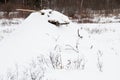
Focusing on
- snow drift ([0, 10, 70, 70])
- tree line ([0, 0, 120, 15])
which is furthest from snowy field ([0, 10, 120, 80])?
tree line ([0, 0, 120, 15])

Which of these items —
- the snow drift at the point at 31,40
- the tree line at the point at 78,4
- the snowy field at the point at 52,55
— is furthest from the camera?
the tree line at the point at 78,4

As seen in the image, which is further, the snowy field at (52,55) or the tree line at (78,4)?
the tree line at (78,4)

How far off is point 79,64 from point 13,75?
1.39 metres

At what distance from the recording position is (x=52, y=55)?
589cm

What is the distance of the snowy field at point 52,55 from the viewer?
4.76 meters

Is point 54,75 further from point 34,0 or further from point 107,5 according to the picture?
point 107,5

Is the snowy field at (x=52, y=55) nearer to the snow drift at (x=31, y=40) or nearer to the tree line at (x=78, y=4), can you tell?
the snow drift at (x=31, y=40)

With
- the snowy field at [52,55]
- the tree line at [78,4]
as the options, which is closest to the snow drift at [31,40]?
the snowy field at [52,55]

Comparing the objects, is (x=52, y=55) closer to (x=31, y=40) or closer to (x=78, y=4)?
(x=31, y=40)

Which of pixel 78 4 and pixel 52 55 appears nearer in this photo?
pixel 52 55

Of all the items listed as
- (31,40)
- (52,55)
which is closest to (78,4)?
(31,40)

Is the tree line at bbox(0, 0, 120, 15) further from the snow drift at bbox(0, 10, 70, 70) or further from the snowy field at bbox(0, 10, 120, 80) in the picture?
the snowy field at bbox(0, 10, 120, 80)

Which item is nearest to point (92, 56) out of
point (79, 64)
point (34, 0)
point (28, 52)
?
point (79, 64)

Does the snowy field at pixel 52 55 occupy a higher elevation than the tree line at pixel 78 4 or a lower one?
lower
